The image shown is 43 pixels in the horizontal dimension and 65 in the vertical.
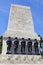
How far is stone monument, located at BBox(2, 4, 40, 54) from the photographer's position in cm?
1689

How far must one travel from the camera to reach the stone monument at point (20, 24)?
16.9 metres

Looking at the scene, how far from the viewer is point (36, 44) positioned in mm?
16953

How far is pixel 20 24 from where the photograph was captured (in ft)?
57.1

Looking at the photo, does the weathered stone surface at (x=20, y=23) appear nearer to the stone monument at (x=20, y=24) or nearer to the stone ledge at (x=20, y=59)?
the stone monument at (x=20, y=24)

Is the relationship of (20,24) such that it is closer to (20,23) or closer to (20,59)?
(20,23)

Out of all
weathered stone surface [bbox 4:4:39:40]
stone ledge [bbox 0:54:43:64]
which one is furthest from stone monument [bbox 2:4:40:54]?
stone ledge [bbox 0:54:43:64]

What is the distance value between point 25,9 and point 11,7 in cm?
139

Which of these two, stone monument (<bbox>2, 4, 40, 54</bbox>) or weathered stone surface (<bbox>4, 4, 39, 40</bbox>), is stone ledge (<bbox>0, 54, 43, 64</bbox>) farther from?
weathered stone surface (<bbox>4, 4, 39, 40</bbox>)

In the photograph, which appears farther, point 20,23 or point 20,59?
point 20,23

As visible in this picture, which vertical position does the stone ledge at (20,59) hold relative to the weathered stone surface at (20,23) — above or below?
below

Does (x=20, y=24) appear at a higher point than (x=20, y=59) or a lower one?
higher

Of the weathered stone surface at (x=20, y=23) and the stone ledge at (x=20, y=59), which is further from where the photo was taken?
the weathered stone surface at (x=20, y=23)

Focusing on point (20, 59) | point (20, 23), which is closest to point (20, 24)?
point (20, 23)

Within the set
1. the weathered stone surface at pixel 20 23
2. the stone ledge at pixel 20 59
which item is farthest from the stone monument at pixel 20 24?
the stone ledge at pixel 20 59
